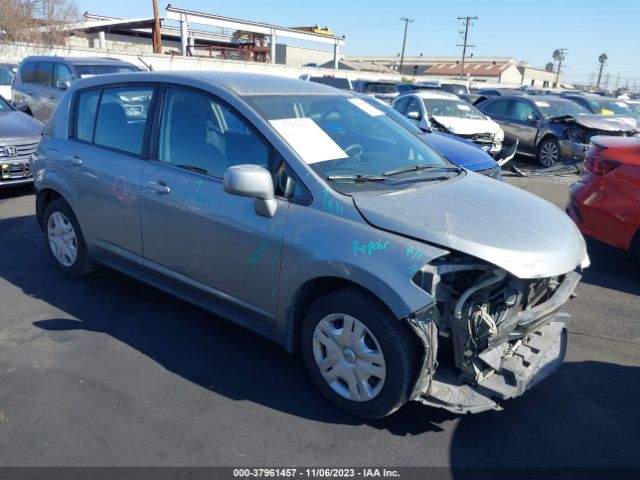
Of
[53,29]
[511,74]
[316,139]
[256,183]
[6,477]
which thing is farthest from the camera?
[511,74]

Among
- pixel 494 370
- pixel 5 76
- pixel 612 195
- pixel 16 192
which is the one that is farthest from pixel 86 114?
pixel 5 76

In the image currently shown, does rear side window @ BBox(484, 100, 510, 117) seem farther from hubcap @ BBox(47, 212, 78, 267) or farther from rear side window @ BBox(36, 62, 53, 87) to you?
hubcap @ BBox(47, 212, 78, 267)

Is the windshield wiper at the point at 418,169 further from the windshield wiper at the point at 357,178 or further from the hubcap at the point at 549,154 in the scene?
the hubcap at the point at 549,154

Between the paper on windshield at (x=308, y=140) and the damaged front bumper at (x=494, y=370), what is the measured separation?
1.16 metres

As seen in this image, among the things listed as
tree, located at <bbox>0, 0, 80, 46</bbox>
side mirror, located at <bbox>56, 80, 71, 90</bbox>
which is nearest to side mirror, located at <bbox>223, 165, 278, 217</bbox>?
side mirror, located at <bbox>56, 80, 71, 90</bbox>

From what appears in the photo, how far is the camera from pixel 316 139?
3.22 metres

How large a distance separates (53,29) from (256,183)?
35302mm

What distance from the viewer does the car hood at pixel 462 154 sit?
280 inches

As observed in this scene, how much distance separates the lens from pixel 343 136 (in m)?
3.46

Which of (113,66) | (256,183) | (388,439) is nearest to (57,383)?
(256,183)

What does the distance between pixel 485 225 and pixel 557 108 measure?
11.5m

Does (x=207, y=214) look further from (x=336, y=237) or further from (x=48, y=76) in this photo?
(x=48, y=76)

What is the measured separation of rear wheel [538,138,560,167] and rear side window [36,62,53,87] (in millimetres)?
11072

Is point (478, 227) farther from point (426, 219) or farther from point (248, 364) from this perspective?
point (248, 364)
